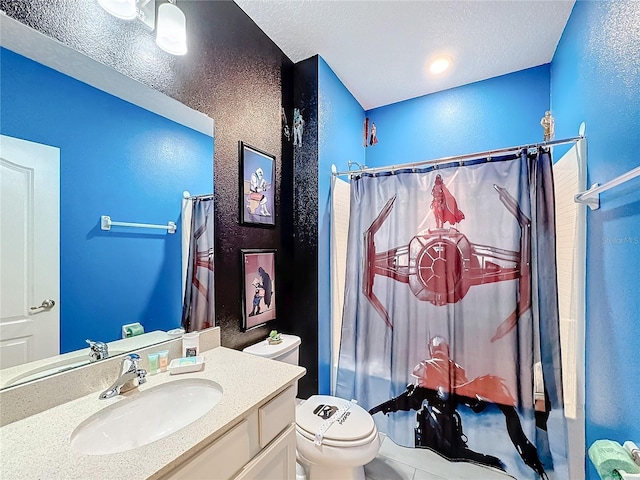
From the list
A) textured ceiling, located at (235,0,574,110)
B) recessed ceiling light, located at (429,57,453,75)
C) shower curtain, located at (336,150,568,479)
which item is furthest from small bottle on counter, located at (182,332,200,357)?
recessed ceiling light, located at (429,57,453,75)

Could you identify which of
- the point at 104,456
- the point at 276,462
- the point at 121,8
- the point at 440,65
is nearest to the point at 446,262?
the point at 276,462

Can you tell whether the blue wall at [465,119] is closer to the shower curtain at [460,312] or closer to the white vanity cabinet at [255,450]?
the shower curtain at [460,312]

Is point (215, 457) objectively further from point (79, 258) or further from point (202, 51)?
point (202, 51)

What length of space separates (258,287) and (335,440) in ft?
2.90

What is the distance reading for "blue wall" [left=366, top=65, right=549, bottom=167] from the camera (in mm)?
1934

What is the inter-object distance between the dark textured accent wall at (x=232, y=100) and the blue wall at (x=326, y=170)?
5cm

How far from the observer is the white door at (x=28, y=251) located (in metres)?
0.72

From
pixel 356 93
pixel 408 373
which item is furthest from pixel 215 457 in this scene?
pixel 356 93

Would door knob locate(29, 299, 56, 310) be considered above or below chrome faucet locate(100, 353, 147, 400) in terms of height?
above

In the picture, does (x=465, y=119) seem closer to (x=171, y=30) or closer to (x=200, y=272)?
(x=171, y=30)

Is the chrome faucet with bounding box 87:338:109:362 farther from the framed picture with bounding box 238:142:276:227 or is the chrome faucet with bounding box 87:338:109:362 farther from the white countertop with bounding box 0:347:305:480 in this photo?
the framed picture with bounding box 238:142:276:227

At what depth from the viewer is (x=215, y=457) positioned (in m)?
0.72

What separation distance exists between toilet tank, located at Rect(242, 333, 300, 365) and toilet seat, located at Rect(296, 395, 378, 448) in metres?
0.28

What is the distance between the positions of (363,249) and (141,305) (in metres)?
1.34
